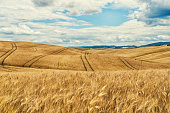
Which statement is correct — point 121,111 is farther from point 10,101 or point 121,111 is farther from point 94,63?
point 94,63

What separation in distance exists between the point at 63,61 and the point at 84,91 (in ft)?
257

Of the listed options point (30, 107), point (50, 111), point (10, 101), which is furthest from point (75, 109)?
point (10, 101)

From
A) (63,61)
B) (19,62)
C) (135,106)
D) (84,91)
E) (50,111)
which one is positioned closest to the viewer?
(50,111)

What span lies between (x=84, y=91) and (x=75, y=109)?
836mm

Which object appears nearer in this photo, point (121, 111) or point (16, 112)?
point (16, 112)

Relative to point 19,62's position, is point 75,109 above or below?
above

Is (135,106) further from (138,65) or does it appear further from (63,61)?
(138,65)

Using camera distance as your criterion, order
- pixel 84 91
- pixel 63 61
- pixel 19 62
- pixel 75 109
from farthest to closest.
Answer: pixel 63 61 < pixel 19 62 < pixel 84 91 < pixel 75 109

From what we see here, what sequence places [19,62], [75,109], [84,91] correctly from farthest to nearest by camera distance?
[19,62], [84,91], [75,109]

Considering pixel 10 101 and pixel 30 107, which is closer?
pixel 30 107

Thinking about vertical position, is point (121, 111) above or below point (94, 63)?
above

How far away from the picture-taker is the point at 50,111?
95.6 inches

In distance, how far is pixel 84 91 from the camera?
343 cm

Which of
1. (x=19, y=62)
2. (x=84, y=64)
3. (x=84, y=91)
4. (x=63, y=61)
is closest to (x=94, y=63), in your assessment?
(x=84, y=64)
